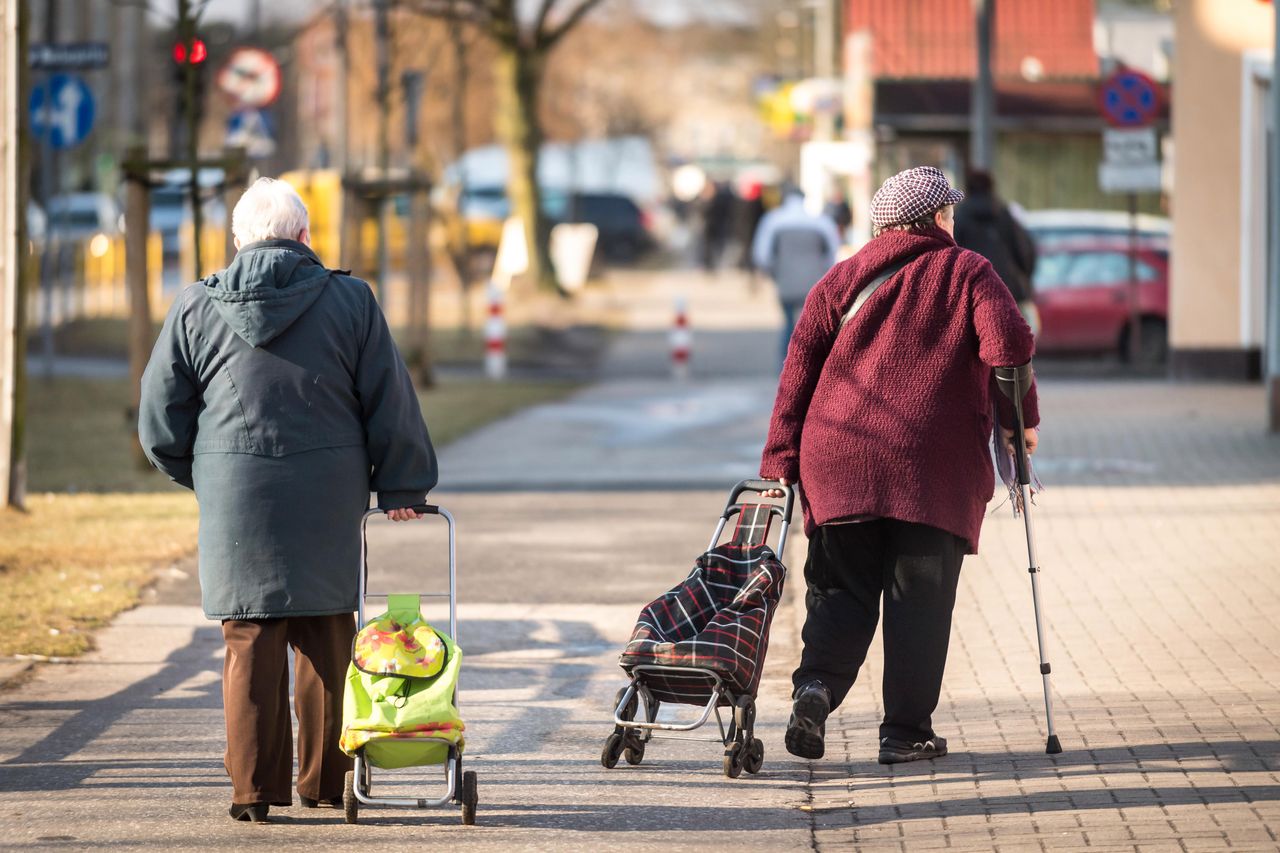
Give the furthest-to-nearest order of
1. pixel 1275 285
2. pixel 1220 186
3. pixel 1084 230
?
pixel 1084 230 → pixel 1220 186 → pixel 1275 285

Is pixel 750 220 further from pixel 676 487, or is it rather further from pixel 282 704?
pixel 282 704

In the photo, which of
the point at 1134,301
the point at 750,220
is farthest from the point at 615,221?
the point at 1134,301

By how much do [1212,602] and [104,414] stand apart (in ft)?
37.4

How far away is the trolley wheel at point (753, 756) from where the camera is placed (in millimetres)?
5922

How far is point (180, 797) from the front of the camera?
19.0 ft

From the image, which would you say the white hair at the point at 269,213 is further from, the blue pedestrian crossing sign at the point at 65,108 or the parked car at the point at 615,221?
the parked car at the point at 615,221

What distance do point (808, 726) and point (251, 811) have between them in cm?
162

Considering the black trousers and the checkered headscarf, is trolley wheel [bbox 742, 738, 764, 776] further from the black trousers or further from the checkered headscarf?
the checkered headscarf

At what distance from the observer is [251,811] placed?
5480mm

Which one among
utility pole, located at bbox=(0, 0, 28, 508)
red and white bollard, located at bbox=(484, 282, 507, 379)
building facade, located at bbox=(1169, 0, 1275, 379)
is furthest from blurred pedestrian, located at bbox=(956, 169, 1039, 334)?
red and white bollard, located at bbox=(484, 282, 507, 379)

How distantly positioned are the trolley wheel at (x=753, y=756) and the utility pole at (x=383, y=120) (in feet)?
43.7

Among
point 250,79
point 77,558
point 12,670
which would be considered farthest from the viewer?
point 250,79

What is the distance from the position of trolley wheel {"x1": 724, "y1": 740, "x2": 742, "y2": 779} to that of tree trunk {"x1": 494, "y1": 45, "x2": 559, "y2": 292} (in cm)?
2623

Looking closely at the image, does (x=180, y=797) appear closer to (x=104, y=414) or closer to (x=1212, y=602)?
(x=1212, y=602)
